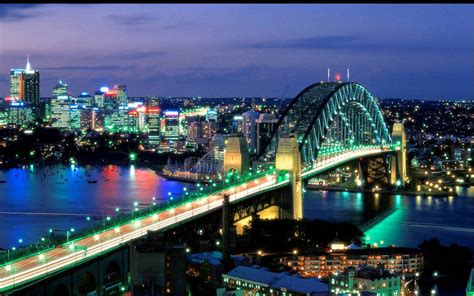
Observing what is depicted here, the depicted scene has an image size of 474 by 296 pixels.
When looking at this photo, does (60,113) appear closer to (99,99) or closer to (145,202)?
(99,99)

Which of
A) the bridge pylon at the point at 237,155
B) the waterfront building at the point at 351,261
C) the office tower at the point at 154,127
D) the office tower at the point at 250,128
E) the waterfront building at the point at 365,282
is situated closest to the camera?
the waterfront building at the point at 365,282

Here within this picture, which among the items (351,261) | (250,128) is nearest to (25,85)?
(250,128)

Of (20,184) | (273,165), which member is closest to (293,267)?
(273,165)

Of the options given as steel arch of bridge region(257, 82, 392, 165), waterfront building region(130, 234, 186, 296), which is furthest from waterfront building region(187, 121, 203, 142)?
waterfront building region(130, 234, 186, 296)

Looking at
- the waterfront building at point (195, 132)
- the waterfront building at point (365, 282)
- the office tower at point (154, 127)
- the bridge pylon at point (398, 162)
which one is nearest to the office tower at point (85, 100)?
the office tower at point (154, 127)

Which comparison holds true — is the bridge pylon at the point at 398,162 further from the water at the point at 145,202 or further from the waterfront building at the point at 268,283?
the waterfront building at the point at 268,283

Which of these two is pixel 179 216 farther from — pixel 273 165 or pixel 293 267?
pixel 273 165

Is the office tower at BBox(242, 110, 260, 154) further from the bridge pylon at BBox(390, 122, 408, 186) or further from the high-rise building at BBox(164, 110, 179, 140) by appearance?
the high-rise building at BBox(164, 110, 179, 140)
